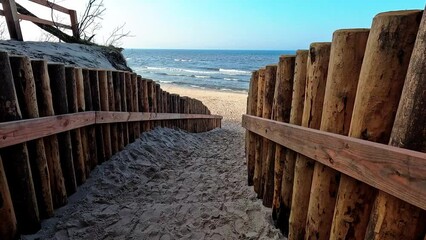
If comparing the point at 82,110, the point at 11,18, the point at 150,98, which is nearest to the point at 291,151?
the point at 82,110

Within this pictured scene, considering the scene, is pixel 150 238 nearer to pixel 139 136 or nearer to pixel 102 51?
pixel 139 136

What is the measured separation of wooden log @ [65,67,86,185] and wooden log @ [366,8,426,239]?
3197mm

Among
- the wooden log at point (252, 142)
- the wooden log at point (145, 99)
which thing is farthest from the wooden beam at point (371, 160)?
the wooden log at point (145, 99)

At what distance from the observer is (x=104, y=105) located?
3.97m

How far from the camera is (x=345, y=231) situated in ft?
5.71

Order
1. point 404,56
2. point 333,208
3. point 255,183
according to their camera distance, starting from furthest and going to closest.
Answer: point 255,183
point 333,208
point 404,56

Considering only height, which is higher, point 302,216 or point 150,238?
point 302,216

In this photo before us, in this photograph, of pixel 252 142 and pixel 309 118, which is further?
pixel 252 142

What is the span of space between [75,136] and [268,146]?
92.4 inches

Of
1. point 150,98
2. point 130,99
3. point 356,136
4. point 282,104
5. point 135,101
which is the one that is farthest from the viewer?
point 150,98

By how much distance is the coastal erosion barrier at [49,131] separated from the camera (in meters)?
2.32

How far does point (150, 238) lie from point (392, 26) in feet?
8.33

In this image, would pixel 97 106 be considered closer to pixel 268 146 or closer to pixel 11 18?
pixel 268 146

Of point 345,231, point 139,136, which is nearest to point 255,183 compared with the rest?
point 345,231
